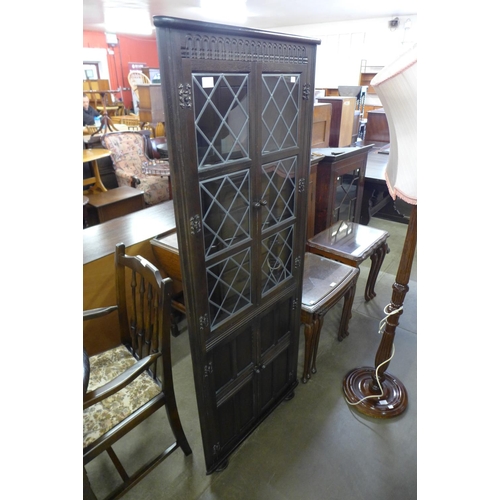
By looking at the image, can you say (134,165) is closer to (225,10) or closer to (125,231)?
(125,231)

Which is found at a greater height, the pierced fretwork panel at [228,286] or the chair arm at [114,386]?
the pierced fretwork panel at [228,286]

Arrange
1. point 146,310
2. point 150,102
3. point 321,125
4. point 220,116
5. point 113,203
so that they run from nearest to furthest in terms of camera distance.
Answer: point 220,116 → point 146,310 → point 321,125 → point 113,203 → point 150,102

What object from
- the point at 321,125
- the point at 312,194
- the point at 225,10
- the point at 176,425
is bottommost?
the point at 176,425

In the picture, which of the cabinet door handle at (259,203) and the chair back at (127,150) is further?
the chair back at (127,150)

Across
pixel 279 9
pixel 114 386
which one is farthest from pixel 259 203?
pixel 279 9

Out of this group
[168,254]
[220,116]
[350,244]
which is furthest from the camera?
[350,244]

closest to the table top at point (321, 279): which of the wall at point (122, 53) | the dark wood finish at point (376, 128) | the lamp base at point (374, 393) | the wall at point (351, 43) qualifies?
the lamp base at point (374, 393)

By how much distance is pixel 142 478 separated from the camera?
4.49 ft

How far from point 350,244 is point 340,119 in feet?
3.92

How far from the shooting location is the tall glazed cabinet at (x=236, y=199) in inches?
35.2

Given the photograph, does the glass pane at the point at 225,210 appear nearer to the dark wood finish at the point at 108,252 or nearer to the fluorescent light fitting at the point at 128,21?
the dark wood finish at the point at 108,252

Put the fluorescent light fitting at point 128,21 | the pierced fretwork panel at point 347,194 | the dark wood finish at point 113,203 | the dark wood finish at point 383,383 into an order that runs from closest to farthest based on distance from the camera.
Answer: the dark wood finish at point 383,383 → the pierced fretwork panel at point 347,194 → the dark wood finish at point 113,203 → the fluorescent light fitting at point 128,21

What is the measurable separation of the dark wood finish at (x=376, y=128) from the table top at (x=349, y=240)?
2.31 metres

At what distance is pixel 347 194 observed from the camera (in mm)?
2801
